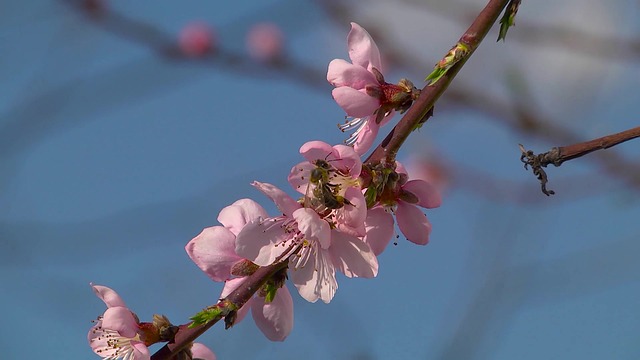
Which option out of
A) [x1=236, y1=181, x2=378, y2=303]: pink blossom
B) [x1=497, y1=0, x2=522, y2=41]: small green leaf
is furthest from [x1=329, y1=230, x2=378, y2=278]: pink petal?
[x1=497, y1=0, x2=522, y2=41]: small green leaf

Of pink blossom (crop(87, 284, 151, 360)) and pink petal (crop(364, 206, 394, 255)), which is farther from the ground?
pink petal (crop(364, 206, 394, 255))

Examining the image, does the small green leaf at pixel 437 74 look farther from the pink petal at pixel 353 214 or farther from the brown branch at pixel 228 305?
the brown branch at pixel 228 305

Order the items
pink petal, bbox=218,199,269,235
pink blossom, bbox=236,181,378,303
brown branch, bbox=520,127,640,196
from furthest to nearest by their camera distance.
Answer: pink petal, bbox=218,199,269,235, pink blossom, bbox=236,181,378,303, brown branch, bbox=520,127,640,196

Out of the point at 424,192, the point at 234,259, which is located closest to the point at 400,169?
the point at 424,192

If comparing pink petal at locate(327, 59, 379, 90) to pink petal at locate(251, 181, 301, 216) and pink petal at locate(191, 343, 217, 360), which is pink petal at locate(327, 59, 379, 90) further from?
pink petal at locate(191, 343, 217, 360)

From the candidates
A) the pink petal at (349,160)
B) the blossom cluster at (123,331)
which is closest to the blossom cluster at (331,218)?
the pink petal at (349,160)

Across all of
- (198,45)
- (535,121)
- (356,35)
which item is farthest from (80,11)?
(356,35)
